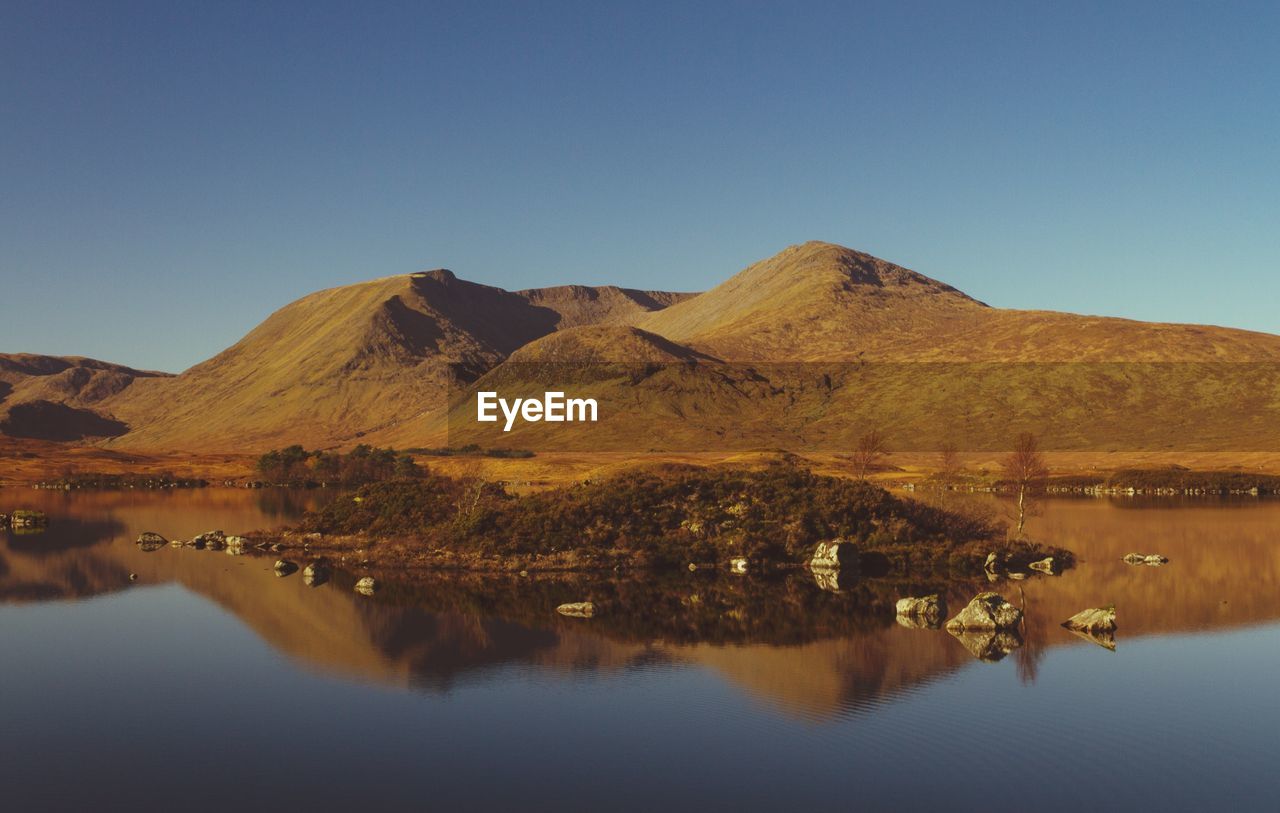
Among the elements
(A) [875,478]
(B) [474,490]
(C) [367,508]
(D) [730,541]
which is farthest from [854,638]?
(A) [875,478]

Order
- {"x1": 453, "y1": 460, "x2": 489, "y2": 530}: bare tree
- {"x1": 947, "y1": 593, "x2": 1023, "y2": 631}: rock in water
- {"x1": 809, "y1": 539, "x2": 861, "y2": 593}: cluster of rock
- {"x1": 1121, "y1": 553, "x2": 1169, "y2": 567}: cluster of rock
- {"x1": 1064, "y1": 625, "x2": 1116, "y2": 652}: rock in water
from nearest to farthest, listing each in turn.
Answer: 1. {"x1": 1064, "y1": 625, "x2": 1116, "y2": 652}: rock in water
2. {"x1": 947, "y1": 593, "x2": 1023, "y2": 631}: rock in water
3. {"x1": 809, "y1": 539, "x2": 861, "y2": 593}: cluster of rock
4. {"x1": 1121, "y1": 553, "x2": 1169, "y2": 567}: cluster of rock
5. {"x1": 453, "y1": 460, "x2": 489, "y2": 530}: bare tree

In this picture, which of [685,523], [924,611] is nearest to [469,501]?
[685,523]

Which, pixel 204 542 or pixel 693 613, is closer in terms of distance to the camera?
pixel 693 613

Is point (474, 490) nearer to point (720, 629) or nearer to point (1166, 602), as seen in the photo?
point (720, 629)

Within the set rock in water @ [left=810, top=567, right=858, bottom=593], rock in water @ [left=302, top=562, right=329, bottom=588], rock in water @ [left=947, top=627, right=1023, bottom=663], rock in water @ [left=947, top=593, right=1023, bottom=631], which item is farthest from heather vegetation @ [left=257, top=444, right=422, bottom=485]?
rock in water @ [left=947, top=627, right=1023, bottom=663]

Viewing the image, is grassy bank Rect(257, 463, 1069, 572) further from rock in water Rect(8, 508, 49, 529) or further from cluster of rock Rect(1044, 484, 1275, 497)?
cluster of rock Rect(1044, 484, 1275, 497)

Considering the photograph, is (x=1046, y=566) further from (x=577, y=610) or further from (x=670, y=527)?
(x=577, y=610)
